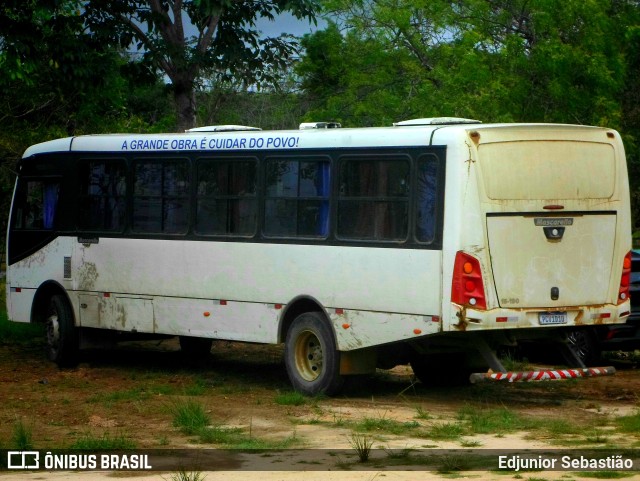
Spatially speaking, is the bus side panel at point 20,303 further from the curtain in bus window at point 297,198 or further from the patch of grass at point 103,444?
the patch of grass at point 103,444

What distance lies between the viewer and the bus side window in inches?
509

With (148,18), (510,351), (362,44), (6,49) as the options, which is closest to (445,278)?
(510,351)

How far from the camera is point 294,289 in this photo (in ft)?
47.0

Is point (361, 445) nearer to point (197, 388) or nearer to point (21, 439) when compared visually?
point (21, 439)

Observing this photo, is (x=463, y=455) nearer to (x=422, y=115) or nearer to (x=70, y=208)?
(x=70, y=208)

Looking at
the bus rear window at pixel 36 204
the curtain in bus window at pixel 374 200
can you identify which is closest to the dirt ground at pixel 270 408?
the curtain in bus window at pixel 374 200

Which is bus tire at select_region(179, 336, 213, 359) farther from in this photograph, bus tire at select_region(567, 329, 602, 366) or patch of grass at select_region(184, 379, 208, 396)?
bus tire at select_region(567, 329, 602, 366)

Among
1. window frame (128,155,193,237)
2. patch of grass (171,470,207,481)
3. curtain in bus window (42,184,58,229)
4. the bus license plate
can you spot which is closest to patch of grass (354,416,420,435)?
the bus license plate

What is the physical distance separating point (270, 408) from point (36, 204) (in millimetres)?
6055

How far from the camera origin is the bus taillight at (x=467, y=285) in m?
12.5

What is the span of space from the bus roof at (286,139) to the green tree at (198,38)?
395cm

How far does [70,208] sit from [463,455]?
8.72 meters

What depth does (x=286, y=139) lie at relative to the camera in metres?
14.6

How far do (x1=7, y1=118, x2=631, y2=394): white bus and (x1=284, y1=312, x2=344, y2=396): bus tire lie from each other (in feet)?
0.07
